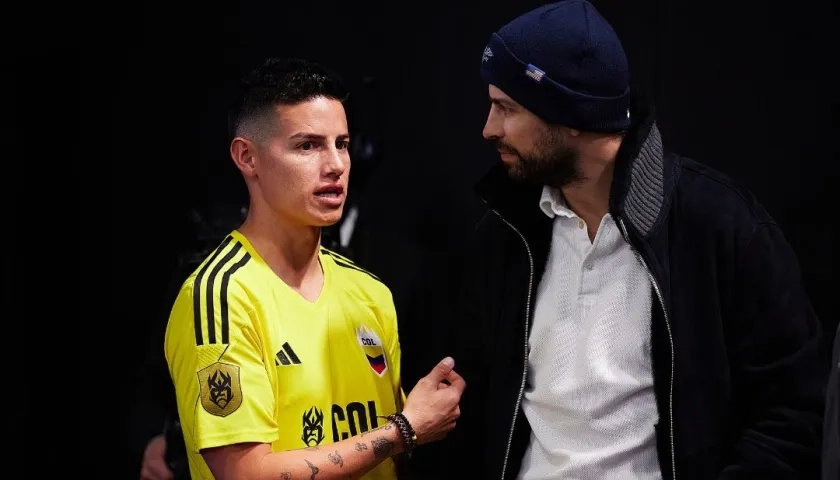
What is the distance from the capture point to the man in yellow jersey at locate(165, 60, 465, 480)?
2.05 metres

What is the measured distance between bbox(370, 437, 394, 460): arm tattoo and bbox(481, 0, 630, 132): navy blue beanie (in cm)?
72

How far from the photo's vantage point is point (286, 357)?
7.09 feet

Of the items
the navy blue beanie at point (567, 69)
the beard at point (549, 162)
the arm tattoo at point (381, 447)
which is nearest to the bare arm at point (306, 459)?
the arm tattoo at point (381, 447)

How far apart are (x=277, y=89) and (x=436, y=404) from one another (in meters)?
0.73

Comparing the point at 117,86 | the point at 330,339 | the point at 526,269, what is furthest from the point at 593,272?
the point at 117,86

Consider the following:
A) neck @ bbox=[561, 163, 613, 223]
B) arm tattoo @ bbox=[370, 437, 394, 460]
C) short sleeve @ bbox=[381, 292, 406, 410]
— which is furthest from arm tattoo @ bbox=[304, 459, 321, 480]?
neck @ bbox=[561, 163, 613, 223]

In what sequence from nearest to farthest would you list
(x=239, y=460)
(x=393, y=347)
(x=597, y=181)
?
(x=239, y=460)
(x=597, y=181)
(x=393, y=347)

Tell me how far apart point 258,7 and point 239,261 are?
3.84 ft

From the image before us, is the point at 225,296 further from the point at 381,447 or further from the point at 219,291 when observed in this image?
the point at 381,447

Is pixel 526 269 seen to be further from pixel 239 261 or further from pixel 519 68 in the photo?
pixel 239 261

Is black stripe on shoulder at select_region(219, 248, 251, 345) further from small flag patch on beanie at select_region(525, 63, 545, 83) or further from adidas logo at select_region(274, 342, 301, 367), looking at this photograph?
small flag patch on beanie at select_region(525, 63, 545, 83)

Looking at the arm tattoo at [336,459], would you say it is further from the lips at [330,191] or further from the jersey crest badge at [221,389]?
the lips at [330,191]

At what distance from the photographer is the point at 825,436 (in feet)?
5.77

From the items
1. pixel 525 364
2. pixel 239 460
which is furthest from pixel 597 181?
pixel 239 460
